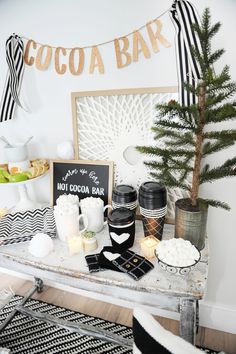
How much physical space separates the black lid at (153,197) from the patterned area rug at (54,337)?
1.05 metres

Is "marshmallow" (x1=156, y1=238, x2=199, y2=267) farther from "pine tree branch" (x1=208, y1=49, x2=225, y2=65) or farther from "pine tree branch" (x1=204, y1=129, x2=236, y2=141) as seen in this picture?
"pine tree branch" (x1=208, y1=49, x2=225, y2=65)

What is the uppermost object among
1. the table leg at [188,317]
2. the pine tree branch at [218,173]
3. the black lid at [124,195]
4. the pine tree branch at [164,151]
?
the pine tree branch at [164,151]

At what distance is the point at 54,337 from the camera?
1.80 meters

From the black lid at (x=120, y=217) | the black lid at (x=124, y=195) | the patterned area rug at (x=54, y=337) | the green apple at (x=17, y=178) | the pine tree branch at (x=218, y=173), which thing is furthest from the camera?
the patterned area rug at (x=54, y=337)

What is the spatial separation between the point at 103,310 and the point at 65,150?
1.28m

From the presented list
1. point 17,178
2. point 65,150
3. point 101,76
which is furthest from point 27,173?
point 101,76

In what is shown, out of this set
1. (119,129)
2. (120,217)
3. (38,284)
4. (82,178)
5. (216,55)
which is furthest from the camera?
A: (38,284)

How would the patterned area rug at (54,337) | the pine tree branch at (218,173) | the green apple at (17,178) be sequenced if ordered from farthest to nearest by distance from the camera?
1. the patterned area rug at (54,337)
2. the green apple at (17,178)
3. the pine tree branch at (218,173)

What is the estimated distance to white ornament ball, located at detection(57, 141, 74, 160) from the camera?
162cm

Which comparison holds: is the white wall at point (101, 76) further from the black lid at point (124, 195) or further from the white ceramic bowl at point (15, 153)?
the black lid at point (124, 195)

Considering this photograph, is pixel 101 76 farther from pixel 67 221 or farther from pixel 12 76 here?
pixel 67 221

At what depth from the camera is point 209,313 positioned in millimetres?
1818

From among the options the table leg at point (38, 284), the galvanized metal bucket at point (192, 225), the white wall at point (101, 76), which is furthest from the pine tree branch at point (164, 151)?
the table leg at point (38, 284)

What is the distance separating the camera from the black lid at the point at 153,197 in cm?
130
